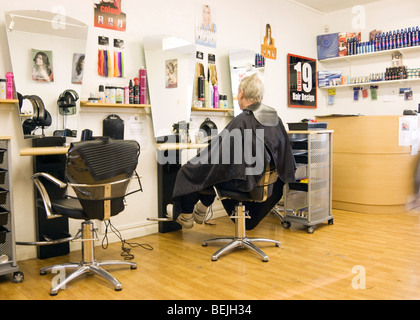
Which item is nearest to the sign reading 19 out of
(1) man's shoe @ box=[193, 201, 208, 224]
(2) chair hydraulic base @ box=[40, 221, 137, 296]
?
(1) man's shoe @ box=[193, 201, 208, 224]

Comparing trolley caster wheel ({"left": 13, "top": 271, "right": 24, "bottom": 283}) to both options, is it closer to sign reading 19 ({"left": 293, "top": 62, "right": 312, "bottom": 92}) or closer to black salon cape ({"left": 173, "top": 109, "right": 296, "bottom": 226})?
black salon cape ({"left": 173, "top": 109, "right": 296, "bottom": 226})

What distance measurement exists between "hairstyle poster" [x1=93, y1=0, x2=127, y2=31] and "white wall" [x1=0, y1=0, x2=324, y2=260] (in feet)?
0.14

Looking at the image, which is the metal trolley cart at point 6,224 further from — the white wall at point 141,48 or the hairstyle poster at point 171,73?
the hairstyle poster at point 171,73

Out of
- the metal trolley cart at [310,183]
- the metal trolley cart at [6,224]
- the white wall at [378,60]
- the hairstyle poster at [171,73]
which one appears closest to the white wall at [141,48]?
the hairstyle poster at [171,73]

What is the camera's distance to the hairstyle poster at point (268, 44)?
4711mm

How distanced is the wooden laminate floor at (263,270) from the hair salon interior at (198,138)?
0.5 inches

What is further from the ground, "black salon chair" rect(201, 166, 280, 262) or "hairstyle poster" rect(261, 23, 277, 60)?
"hairstyle poster" rect(261, 23, 277, 60)

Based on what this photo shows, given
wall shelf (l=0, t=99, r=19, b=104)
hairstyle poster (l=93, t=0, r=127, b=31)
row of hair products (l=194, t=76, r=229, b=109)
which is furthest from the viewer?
row of hair products (l=194, t=76, r=229, b=109)

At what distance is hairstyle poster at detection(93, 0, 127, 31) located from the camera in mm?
3148

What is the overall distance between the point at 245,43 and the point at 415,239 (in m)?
2.67

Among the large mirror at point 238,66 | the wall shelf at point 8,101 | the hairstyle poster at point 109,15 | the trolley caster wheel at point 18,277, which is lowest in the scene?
the trolley caster wheel at point 18,277

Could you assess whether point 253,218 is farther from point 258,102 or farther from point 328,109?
point 328,109

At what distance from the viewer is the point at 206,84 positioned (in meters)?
3.94

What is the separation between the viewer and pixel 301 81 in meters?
5.35
